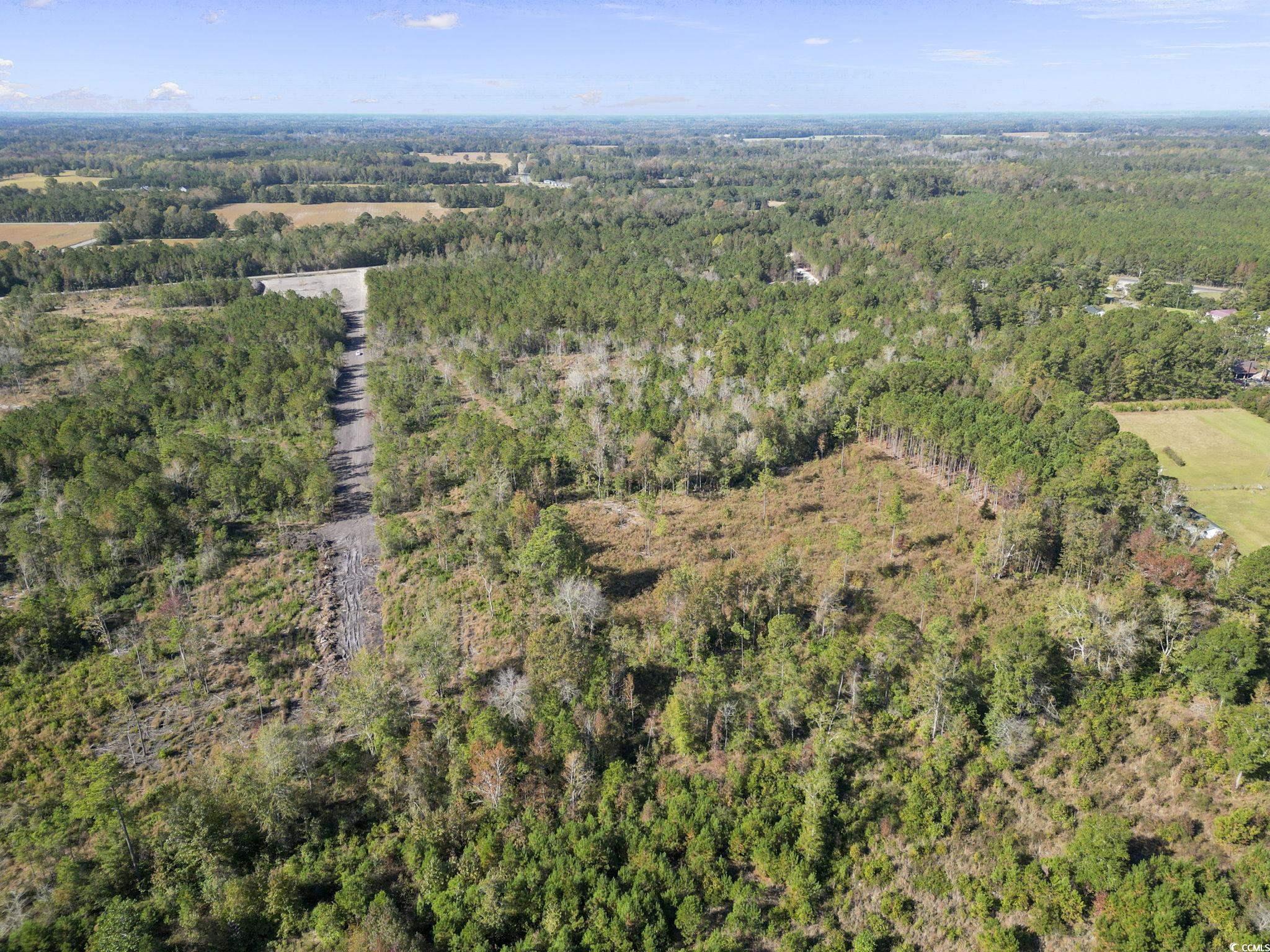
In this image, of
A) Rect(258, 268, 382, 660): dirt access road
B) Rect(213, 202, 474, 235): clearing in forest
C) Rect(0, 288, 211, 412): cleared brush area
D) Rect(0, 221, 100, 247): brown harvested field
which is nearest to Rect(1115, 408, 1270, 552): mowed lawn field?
Rect(258, 268, 382, 660): dirt access road

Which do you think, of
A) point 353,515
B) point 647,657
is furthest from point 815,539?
point 353,515

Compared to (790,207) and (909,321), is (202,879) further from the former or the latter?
(790,207)

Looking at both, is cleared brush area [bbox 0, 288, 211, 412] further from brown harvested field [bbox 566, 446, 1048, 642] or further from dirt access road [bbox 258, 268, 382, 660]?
brown harvested field [bbox 566, 446, 1048, 642]

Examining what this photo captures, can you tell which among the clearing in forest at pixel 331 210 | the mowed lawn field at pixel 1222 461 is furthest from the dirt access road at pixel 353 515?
the clearing in forest at pixel 331 210

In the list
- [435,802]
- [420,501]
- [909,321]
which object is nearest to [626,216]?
[909,321]

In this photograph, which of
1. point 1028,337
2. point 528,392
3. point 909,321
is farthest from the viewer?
point 909,321

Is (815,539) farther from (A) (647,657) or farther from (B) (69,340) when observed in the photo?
(B) (69,340)
